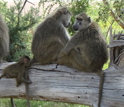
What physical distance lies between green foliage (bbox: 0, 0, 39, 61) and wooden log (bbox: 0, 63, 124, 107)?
3482 mm

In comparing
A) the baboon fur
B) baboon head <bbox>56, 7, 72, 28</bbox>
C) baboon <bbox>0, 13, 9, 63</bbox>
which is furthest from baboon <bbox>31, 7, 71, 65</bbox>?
baboon <bbox>0, 13, 9, 63</bbox>

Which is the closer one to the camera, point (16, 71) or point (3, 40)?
point (16, 71)

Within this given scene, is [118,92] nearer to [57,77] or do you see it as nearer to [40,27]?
[57,77]

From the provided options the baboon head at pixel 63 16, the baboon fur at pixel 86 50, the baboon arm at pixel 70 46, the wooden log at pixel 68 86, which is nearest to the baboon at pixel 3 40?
the wooden log at pixel 68 86

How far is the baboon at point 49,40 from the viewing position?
432cm

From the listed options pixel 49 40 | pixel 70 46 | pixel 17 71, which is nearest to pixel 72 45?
pixel 70 46

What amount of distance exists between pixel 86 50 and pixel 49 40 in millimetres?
1060

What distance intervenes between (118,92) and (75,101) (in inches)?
36.8

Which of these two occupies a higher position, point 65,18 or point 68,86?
point 65,18

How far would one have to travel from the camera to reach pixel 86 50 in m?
3.79

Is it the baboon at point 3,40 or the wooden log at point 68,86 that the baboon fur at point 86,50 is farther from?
the baboon at point 3,40

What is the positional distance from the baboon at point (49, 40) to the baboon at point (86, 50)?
34cm

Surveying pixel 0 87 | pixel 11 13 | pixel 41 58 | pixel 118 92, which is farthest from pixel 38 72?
pixel 11 13

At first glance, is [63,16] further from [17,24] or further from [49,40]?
[17,24]
